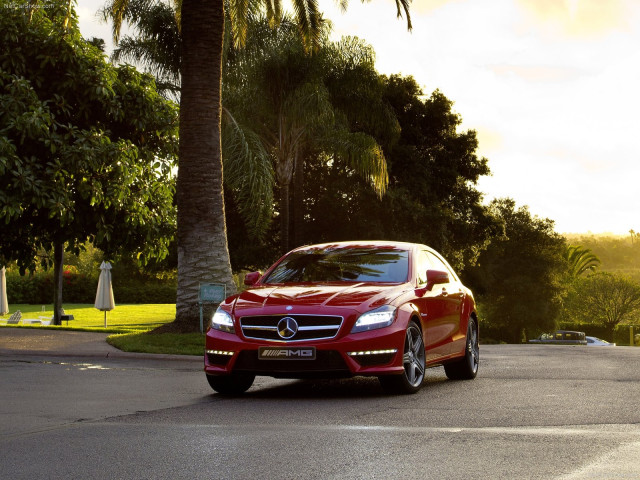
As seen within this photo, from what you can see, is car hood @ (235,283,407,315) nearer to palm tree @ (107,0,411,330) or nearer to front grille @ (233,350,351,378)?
front grille @ (233,350,351,378)

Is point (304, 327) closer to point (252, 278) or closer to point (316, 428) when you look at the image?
point (252, 278)

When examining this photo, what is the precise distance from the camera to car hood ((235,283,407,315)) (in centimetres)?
951

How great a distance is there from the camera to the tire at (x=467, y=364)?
11898mm

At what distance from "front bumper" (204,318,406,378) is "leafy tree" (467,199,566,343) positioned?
46429mm

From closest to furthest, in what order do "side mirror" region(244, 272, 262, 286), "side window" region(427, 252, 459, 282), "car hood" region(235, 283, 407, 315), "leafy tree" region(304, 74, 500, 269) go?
"car hood" region(235, 283, 407, 315)
"side mirror" region(244, 272, 262, 286)
"side window" region(427, 252, 459, 282)
"leafy tree" region(304, 74, 500, 269)

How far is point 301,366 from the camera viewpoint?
9352 millimetres

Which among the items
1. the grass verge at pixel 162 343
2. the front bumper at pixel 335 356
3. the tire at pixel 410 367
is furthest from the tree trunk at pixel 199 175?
the front bumper at pixel 335 356

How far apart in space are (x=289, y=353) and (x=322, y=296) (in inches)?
27.2

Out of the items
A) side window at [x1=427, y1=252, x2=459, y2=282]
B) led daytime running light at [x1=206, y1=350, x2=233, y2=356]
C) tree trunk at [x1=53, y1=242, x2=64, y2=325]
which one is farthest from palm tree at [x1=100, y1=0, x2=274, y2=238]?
led daytime running light at [x1=206, y1=350, x2=233, y2=356]

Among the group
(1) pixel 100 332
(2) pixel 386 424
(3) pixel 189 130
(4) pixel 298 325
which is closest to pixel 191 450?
(2) pixel 386 424

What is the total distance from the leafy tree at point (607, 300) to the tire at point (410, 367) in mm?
77864

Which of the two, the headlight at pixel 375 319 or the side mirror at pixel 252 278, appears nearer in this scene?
the headlight at pixel 375 319

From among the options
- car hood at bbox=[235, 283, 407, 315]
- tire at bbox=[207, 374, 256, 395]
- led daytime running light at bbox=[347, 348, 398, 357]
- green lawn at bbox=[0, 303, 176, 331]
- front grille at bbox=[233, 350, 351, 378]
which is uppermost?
car hood at bbox=[235, 283, 407, 315]

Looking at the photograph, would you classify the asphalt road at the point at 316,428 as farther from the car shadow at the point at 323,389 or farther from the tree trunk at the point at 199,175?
the tree trunk at the point at 199,175
